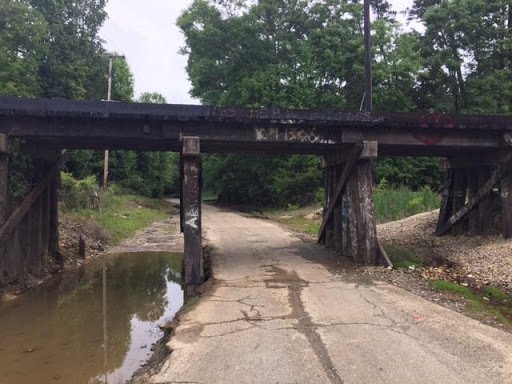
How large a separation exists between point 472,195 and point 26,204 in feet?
42.8

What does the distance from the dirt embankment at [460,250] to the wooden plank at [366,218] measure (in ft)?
4.52

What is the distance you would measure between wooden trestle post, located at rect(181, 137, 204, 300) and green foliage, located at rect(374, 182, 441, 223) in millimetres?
14094

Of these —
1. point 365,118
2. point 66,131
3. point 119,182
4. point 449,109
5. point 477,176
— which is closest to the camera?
point 66,131

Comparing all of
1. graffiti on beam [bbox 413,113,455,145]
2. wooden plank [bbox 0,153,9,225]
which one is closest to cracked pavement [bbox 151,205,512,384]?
graffiti on beam [bbox 413,113,455,145]

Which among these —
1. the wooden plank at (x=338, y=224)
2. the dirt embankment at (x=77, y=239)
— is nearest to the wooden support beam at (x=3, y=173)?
the dirt embankment at (x=77, y=239)

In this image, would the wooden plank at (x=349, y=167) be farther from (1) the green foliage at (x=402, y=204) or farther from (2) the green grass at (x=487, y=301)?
(1) the green foliage at (x=402, y=204)

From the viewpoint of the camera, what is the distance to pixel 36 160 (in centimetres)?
1220

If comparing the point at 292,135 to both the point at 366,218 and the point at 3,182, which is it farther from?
the point at 3,182

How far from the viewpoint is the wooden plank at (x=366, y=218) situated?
1119cm

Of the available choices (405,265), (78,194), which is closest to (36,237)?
(405,265)

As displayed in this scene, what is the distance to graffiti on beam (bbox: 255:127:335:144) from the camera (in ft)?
36.2

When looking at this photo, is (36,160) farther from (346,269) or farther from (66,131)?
(346,269)

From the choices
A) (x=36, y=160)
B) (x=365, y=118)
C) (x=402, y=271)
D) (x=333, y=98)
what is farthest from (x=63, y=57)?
(x=402, y=271)

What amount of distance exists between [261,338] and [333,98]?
100 feet
